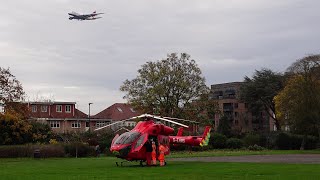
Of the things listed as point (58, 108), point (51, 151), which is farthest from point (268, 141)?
point (58, 108)

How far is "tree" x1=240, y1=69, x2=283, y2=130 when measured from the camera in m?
107

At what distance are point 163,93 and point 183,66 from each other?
559 cm

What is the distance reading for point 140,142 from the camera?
34938 millimetres

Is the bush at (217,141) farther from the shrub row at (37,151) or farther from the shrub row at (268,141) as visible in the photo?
the shrub row at (37,151)

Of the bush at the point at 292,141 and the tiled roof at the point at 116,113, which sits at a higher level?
the tiled roof at the point at 116,113

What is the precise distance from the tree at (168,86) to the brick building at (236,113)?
44.6 metres

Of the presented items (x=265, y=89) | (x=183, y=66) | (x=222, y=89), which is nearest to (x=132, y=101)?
(x=183, y=66)

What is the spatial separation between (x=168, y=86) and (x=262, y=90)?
35.0 meters

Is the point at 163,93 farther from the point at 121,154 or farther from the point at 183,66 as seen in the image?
the point at 121,154

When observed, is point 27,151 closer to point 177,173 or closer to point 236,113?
point 177,173

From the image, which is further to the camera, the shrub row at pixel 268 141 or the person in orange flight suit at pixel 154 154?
the shrub row at pixel 268 141

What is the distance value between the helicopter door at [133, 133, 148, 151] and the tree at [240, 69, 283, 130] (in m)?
74.7

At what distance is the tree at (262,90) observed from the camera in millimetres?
107125

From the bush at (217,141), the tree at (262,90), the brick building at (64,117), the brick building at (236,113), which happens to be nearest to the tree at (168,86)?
the bush at (217,141)
